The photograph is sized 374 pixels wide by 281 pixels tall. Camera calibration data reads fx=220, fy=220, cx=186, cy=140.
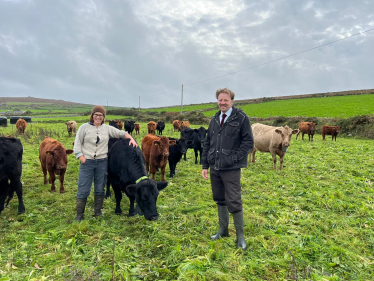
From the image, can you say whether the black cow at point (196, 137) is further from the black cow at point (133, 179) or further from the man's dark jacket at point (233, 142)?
the man's dark jacket at point (233, 142)

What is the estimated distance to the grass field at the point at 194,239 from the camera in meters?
3.29

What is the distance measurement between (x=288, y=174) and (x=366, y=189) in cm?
254

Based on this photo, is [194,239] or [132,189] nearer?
[194,239]

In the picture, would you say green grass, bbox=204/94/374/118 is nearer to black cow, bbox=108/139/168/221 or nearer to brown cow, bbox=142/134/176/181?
brown cow, bbox=142/134/176/181

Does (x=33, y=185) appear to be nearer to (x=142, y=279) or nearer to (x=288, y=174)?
(x=142, y=279)

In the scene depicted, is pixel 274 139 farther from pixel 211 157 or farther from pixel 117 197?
pixel 117 197

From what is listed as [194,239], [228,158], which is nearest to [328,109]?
[228,158]

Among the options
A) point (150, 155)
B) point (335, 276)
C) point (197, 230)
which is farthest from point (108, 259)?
point (150, 155)

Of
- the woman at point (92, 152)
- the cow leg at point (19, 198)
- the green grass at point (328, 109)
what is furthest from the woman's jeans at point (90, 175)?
the green grass at point (328, 109)

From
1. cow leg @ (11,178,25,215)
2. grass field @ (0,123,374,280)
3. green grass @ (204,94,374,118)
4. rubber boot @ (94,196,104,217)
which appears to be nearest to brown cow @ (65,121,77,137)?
grass field @ (0,123,374,280)

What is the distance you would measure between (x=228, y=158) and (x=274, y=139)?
7.10 metres

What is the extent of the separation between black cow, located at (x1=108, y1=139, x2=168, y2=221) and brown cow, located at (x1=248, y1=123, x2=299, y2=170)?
6.50m

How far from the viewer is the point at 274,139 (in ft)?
32.6

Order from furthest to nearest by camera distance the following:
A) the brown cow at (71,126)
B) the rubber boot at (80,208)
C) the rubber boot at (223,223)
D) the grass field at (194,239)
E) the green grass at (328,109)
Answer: the green grass at (328,109), the brown cow at (71,126), the rubber boot at (80,208), the rubber boot at (223,223), the grass field at (194,239)
